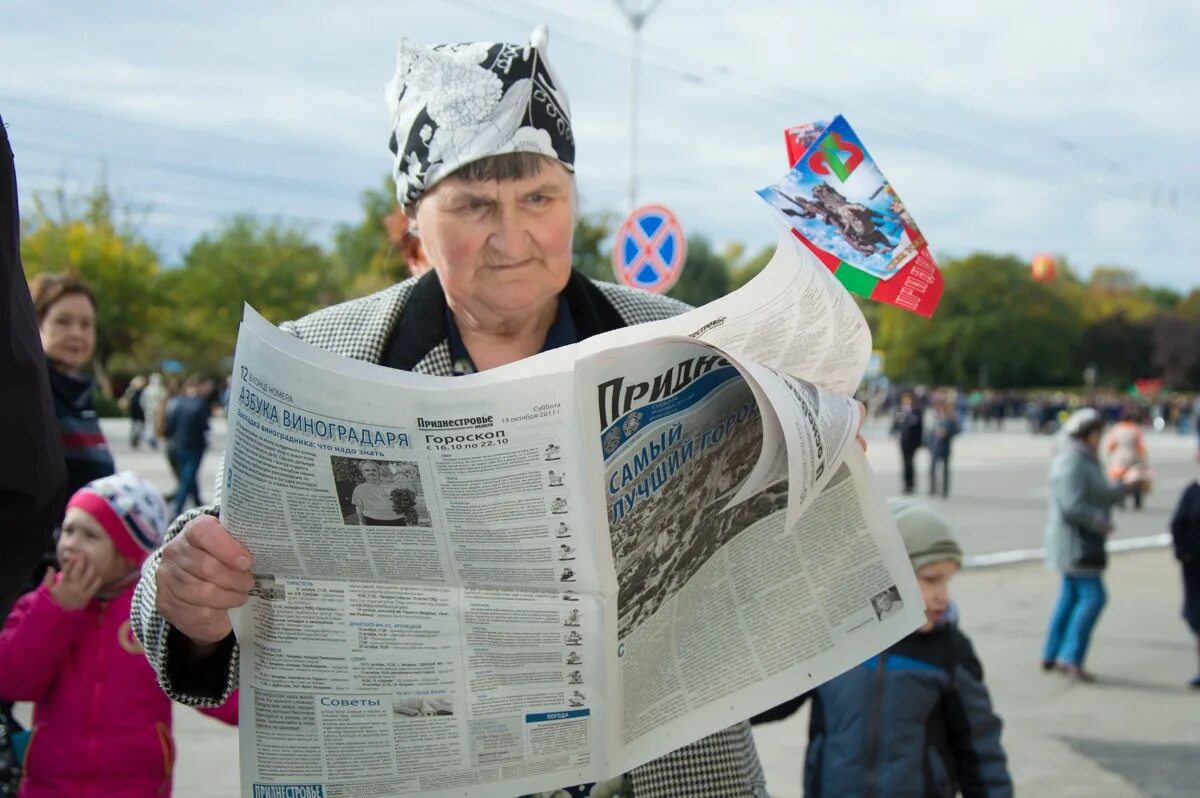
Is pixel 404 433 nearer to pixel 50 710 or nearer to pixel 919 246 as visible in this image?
pixel 919 246

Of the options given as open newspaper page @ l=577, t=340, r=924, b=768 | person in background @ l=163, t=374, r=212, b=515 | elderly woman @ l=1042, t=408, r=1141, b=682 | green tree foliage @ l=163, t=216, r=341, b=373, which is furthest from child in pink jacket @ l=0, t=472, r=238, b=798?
green tree foliage @ l=163, t=216, r=341, b=373

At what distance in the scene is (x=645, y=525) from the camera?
146 cm

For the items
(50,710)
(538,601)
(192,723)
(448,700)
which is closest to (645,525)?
(538,601)

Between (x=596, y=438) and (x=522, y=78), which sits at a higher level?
(x=522, y=78)

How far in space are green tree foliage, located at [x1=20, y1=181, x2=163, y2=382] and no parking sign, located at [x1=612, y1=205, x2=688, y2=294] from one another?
33366 mm

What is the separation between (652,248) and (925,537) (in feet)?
18.8

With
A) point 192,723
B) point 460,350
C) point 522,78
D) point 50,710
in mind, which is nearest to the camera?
point 522,78

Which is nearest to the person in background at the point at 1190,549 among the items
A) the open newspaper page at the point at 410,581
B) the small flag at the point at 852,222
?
the small flag at the point at 852,222

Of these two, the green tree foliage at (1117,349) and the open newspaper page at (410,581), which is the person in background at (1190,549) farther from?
the green tree foliage at (1117,349)

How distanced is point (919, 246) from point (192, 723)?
454cm

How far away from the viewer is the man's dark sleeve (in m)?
1.07

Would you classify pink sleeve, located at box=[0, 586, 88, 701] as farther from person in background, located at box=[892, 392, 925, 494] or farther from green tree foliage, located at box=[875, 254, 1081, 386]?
green tree foliage, located at box=[875, 254, 1081, 386]

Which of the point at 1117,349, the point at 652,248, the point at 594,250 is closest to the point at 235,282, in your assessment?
the point at 594,250

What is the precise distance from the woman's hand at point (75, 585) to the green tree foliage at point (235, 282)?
50124 millimetres
